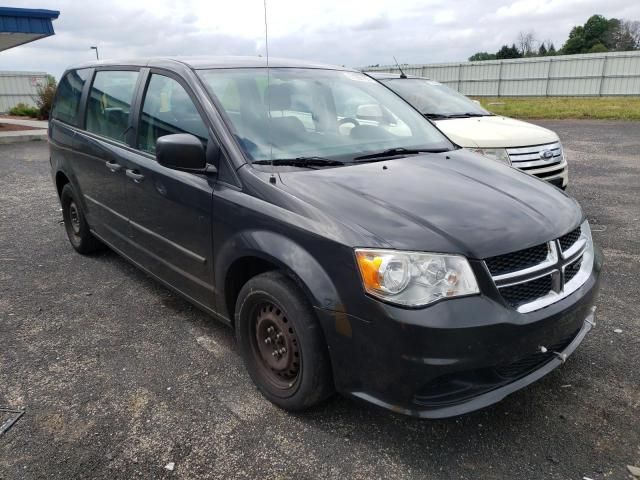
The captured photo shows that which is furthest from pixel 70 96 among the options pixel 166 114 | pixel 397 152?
pixel 397 152

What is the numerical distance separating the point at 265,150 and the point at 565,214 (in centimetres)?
164

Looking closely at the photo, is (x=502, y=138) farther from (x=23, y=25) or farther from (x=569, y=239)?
(x=23, y=25)

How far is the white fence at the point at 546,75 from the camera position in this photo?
2794cm

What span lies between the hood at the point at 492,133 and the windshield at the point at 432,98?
447 mm

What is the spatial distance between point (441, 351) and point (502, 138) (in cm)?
451

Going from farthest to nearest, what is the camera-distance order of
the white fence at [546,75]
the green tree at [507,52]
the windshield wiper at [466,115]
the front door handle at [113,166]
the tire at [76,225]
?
the green tree at [507,52] → the white fence at [546,75] → the windshield wiper at [466,115] → the tire at [76,225] → the front door handle at [113,166]

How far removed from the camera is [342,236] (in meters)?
2.29

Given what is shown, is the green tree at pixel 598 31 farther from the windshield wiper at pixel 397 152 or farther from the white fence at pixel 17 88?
the windshield wiper at pixel 397 152

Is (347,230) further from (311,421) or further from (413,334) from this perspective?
(311,421)

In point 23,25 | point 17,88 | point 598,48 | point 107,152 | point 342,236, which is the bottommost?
point 342,236

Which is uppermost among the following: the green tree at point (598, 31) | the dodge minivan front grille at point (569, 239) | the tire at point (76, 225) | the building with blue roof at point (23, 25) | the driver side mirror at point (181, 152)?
the green tree at point (598, 31)

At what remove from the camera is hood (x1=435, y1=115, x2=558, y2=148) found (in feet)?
19.6

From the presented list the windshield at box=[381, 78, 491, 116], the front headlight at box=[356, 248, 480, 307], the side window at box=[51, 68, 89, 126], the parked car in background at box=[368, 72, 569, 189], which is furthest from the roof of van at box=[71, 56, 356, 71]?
the windshield at box=[381, 78, 491, 116]

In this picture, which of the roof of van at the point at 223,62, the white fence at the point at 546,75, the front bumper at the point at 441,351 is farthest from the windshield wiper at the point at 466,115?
the white fence at the point at 546,75
